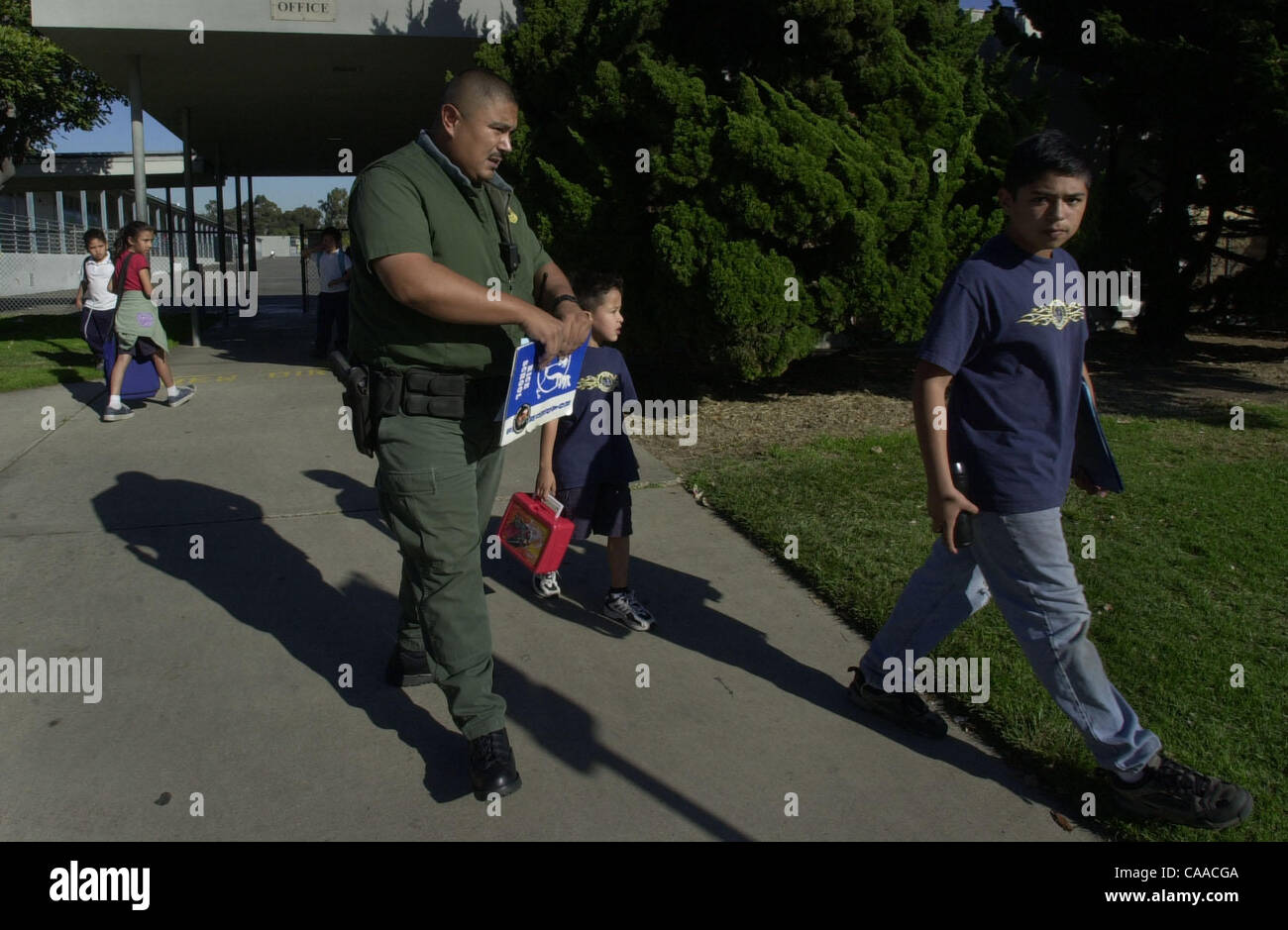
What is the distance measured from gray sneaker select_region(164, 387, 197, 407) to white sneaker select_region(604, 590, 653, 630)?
5957mm

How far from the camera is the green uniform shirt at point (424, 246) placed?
2951 mm

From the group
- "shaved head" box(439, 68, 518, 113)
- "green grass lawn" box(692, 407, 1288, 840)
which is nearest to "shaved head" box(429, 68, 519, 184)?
"shaved head" box(439, 68, 518, 113)

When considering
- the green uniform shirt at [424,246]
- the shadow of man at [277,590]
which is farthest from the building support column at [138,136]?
the green uniform shirt at [424,246]

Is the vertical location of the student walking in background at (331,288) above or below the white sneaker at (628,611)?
above

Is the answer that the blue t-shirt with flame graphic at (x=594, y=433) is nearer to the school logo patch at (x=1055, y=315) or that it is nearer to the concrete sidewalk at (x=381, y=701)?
the concrete sidewalk at (x=381, y=701)

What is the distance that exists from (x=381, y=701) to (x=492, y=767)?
32.4 inches

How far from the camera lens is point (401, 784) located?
3209 mm

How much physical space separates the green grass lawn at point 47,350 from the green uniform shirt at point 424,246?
8252 mm

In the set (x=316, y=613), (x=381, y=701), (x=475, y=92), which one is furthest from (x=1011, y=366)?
(x=316, y=613)

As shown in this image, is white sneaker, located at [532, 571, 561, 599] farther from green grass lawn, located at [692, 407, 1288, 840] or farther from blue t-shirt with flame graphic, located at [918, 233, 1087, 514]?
blue t-shirt with flame graphic, located at [918, 233, 1087, 514]

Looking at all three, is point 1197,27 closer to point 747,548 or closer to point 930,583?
point 747,548

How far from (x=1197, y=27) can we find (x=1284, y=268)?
112 inches

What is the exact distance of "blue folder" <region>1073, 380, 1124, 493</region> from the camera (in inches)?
128

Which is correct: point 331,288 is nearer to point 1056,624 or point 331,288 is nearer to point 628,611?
point 628,611
